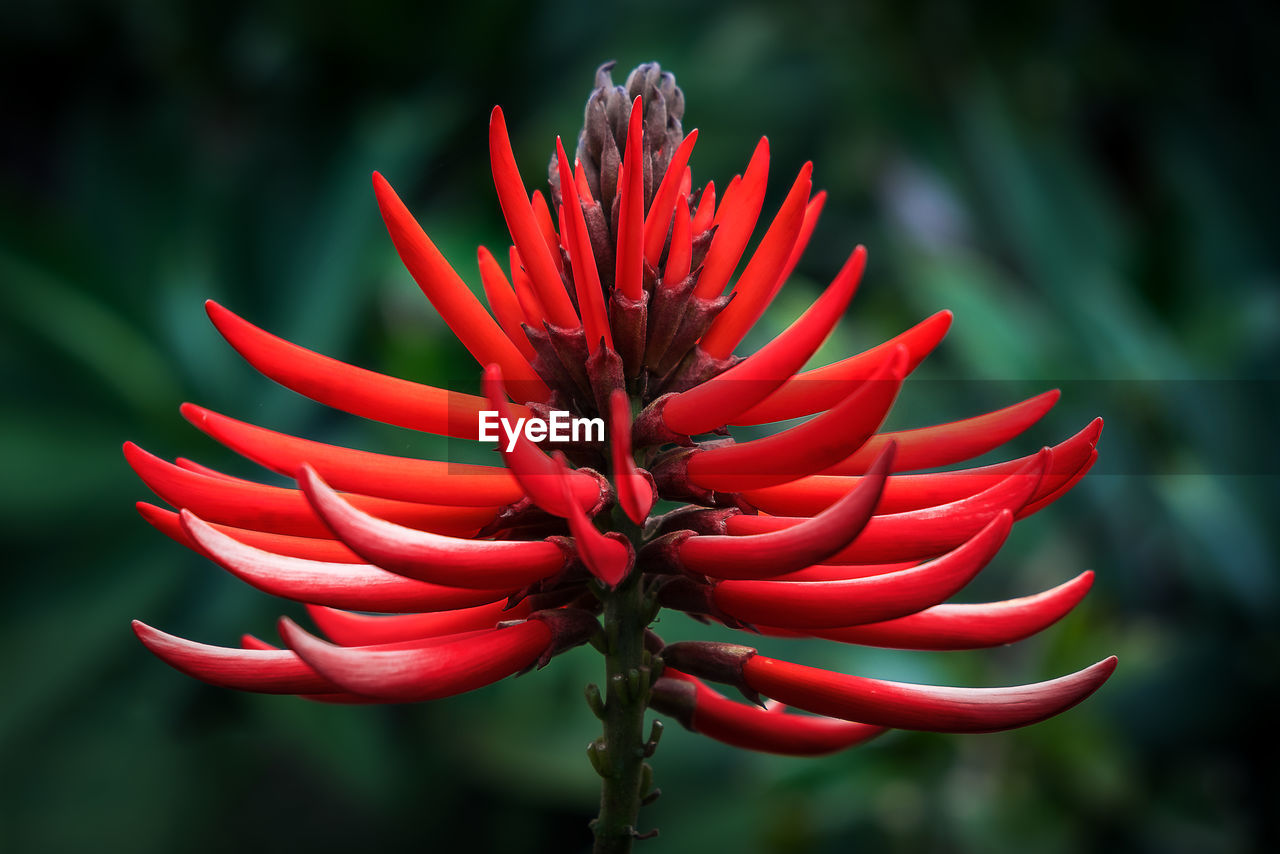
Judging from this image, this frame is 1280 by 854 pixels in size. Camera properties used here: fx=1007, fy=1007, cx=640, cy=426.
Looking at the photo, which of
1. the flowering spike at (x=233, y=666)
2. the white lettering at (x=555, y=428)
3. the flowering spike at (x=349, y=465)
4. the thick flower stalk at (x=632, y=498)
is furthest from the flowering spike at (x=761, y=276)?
the flowering spike at (x=233, y=666)

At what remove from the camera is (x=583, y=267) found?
0.64 metres

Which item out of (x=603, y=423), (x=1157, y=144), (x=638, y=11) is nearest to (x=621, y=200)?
(x=603, y=423)

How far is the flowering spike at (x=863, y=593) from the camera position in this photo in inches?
20.8

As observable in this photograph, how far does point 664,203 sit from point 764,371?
0.56ft

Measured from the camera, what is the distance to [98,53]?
2.60m

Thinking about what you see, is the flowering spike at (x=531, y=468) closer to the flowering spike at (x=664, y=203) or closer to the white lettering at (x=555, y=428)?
the white lettering at (x=555, y=428)

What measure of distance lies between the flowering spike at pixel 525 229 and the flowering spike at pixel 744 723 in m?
0.27

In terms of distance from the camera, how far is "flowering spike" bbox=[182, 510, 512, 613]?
542 millimetres

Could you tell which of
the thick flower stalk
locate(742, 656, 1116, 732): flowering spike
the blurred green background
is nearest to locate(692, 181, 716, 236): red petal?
the thick flower stalk

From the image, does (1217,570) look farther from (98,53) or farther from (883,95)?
(98,53)

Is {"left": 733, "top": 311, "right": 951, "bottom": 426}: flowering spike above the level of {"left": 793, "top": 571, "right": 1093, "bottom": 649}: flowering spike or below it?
above

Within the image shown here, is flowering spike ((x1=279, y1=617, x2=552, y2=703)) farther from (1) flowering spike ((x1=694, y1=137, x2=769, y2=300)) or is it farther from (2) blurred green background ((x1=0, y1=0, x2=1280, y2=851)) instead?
(2) blurred green background ((x1=0, y1=0, x2=1280, y2=851))

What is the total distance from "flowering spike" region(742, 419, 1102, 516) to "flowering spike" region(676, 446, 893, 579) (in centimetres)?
7

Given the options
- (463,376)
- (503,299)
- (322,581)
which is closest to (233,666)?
(322,581)
